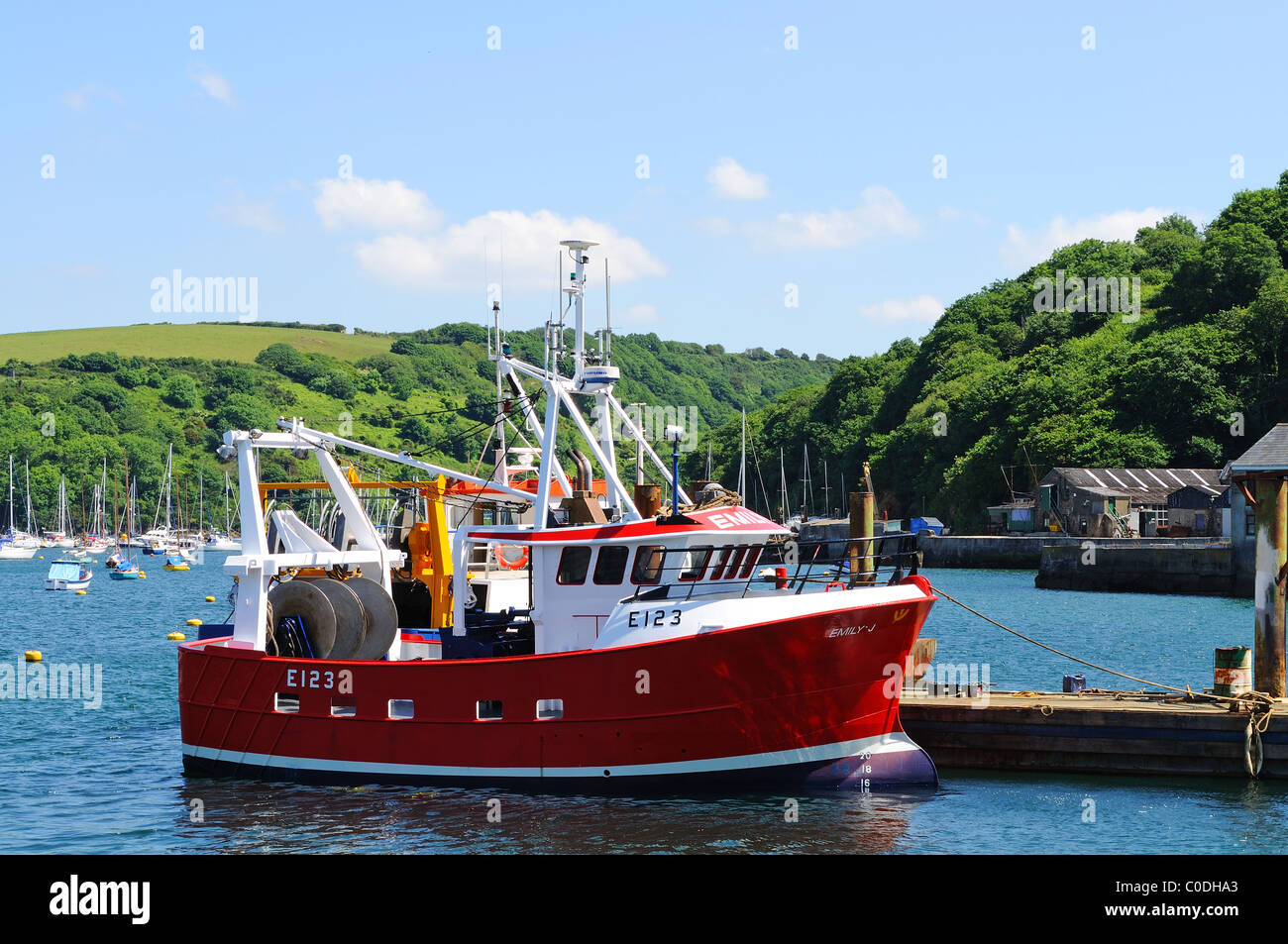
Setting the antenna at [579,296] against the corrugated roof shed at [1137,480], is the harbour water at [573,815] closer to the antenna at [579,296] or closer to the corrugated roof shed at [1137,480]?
the antenna at [579,296]

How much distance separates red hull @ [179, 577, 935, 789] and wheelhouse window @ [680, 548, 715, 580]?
1.79 metres

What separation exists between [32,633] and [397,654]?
3832cm

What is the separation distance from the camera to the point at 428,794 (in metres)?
20.1

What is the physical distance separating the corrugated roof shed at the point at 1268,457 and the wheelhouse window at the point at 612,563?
10735 millimetres

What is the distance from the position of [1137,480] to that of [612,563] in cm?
6985

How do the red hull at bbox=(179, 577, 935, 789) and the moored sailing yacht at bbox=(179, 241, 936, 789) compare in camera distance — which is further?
the moored sailing yacht at bbox=(179, 241, 936, 789)

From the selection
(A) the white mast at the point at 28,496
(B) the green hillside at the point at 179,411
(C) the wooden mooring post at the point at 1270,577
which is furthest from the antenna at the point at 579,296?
(A) the white mast at the point at 28,496

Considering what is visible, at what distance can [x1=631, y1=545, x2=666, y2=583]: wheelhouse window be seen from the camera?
20125 mm

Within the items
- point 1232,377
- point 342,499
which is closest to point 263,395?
point 1232,377

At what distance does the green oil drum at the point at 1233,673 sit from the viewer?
2102cm

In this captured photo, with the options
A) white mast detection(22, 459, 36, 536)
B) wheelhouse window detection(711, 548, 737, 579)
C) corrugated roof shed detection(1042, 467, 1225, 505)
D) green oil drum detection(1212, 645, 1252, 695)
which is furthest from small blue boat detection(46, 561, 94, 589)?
green oil drum detection(1212, 645, 1252, 695)

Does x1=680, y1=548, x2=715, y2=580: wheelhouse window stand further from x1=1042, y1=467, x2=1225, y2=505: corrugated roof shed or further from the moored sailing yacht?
→ x1=1042, y1=467, x2=1225, y2=505: corrugated roof shed

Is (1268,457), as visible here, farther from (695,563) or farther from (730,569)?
(695,563)

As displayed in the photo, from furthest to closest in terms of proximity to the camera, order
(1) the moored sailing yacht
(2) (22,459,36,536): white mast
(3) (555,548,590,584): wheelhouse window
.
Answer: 1. (2) (22,459,36,536): white mast
2. (3) (555,548,590,584): wheelhouse window
3. (1) the moored sailing yacht
